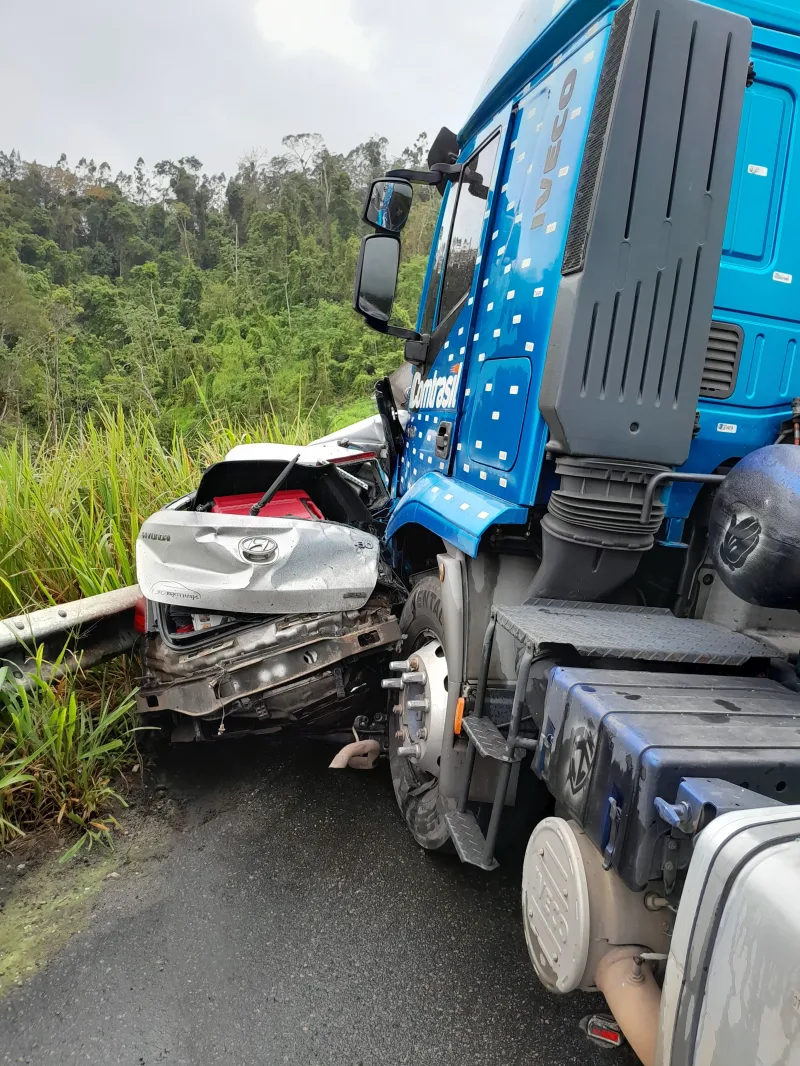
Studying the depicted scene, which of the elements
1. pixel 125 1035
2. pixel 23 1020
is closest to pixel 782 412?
pixel 125 1035

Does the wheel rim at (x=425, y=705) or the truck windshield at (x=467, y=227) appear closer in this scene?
the wheel rim at (x=425, y=705)

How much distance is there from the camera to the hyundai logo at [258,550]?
244 cm

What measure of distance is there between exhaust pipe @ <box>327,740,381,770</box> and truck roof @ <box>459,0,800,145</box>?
8.10ft

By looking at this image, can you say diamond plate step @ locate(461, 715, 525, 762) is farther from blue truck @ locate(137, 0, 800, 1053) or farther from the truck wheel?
the truck wheel

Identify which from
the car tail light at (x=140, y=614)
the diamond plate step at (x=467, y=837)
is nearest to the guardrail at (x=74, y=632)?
the car tail light at (x=140, y=614)

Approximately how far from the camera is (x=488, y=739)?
1721 millimetres

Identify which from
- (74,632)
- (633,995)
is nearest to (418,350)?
(74,632)

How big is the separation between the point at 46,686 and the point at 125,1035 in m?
1.30

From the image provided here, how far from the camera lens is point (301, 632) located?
2.43 meters

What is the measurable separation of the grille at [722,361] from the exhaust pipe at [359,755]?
5.88 ft

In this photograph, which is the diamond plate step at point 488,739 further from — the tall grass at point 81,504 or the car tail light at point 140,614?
the tall grass at point 81,504

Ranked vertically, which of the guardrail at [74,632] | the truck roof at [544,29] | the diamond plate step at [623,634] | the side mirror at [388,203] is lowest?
the guardrail at [74,632]

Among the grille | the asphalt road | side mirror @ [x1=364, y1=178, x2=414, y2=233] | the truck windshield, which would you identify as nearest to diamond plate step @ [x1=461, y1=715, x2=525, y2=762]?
the asphalt road

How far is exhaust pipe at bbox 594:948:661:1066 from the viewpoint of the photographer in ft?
3.77
